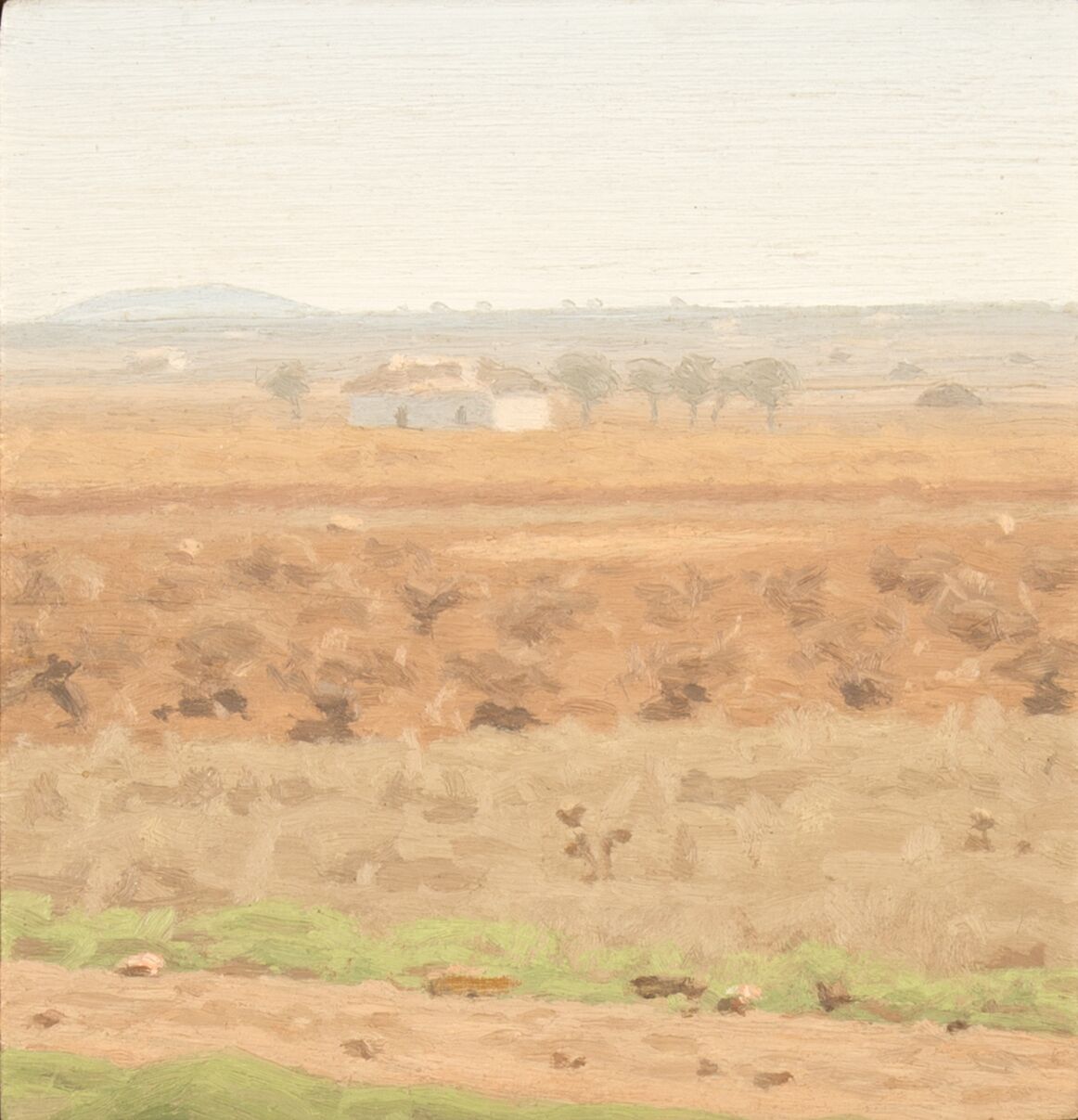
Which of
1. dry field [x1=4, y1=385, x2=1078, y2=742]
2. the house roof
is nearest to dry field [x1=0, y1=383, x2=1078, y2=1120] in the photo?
dry field [x1=4, y1=385, x2=1078, y2=742]

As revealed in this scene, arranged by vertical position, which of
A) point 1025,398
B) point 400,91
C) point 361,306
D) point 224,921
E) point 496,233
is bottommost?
point 224,921

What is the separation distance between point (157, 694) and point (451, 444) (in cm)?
121

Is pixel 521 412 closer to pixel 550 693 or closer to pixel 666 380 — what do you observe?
pixel 666 380

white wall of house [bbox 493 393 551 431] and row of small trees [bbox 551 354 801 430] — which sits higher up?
row of small trees [bbox 551 354 801 430]

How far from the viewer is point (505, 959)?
325 centimetres

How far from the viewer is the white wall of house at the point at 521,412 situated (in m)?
3.25

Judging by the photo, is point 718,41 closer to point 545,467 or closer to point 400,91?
point 400,91

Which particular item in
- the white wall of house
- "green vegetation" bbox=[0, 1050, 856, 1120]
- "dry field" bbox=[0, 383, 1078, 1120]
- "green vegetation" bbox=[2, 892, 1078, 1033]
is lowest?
"green vegetation" bbox=[0, 1050, 856, 1120]

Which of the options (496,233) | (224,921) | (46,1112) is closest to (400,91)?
(496,233)

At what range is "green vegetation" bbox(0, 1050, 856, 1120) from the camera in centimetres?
320

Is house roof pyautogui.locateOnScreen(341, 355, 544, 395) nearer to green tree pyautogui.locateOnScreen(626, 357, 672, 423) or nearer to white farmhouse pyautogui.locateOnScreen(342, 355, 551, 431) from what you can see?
white farmhouse pyautogui.locateOnScreen(342, 355, 551, 431)

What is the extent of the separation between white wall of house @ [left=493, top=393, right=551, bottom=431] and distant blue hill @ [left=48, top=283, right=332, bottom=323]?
24.0 inches

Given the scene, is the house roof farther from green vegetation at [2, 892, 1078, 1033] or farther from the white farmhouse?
green vegetation at [2, 892, 1078, 1033]

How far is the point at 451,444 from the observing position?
3.29 meters
